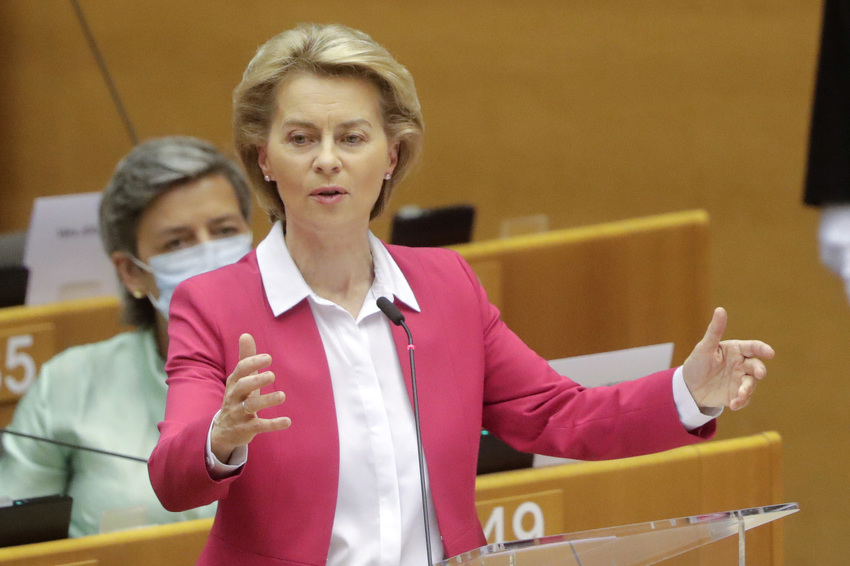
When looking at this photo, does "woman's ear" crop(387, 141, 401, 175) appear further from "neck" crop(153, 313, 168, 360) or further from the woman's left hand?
"neck" crop(153, 313, 168, 360)

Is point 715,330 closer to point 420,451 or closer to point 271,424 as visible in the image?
point 420,451

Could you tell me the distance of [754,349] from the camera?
140cm

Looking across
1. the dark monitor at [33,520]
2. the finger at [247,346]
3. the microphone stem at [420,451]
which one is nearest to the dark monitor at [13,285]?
the dark monitor at [33,520]

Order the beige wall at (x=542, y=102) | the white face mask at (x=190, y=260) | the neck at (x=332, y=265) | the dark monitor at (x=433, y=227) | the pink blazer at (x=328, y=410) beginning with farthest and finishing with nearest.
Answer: the beige wall at (x=542, y=102)
the dark monitor at (x=433, y=227)
the white face mask at (x=190, y=260)
the neck at (x=332, y=265)
the pink blazer at (x=328, y=410)

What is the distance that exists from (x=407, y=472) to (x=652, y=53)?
339 centimetres

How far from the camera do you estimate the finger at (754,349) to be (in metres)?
1.39

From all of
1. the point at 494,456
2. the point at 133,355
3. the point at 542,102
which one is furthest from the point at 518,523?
the point at 542,102

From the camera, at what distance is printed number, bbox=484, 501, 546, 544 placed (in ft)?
6.65

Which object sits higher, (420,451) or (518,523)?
(420,451)

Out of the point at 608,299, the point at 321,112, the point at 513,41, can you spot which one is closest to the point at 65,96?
the point at 513,41

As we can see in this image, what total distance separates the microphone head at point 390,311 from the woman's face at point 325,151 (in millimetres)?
107

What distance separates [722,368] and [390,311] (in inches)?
16.5

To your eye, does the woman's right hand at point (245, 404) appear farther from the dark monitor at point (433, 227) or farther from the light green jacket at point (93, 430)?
the dark monitor at point (433, 227)

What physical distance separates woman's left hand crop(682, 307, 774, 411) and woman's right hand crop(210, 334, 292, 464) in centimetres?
54
